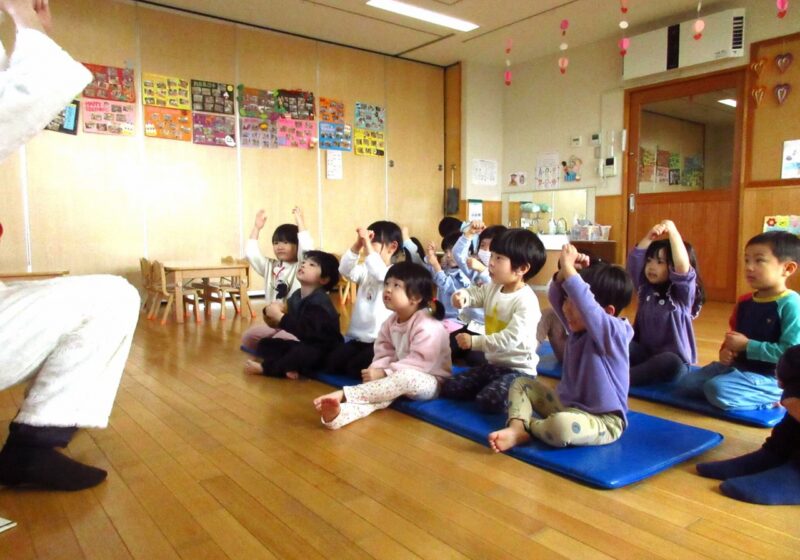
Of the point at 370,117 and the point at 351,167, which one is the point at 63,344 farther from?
the point at 370,117

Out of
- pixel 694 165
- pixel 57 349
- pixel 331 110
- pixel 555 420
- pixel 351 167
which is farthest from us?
pixel 351 167

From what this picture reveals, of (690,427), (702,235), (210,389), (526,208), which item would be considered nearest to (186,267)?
(210,389)

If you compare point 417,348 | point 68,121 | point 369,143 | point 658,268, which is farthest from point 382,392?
point 369,143

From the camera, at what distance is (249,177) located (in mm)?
6039

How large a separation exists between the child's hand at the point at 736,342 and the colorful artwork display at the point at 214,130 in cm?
505

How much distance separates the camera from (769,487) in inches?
59.7

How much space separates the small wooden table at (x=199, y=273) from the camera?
464cm

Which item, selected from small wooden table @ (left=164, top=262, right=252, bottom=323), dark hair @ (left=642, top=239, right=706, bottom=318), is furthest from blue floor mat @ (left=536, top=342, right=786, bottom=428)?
small wooden table @ (left=164, top=262, right=252, bottom=323)

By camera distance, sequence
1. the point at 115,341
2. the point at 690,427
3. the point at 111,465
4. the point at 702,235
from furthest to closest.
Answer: the point at 702,235
the point at 690,427
the point at 111,465
the point at 115,341

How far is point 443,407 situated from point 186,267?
3148mm

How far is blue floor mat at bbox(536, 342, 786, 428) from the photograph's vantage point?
209 centimetres

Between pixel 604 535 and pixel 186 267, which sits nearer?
pixel 604 535

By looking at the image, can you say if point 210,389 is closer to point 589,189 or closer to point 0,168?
point 0,168

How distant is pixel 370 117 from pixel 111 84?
2822 mm
